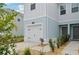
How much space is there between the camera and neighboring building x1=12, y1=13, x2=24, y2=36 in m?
2.77

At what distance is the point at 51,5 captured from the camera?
9.29ft

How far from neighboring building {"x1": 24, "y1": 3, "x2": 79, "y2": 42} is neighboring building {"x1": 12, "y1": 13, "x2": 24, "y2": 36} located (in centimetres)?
6

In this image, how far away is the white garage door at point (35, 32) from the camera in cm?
283

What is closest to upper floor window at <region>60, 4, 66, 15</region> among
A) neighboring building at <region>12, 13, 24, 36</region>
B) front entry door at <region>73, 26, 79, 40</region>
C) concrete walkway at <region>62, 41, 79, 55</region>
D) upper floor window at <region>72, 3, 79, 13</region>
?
upper floor window at <region>72, 3, 79, 13</region>

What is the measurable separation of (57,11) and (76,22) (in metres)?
0.34

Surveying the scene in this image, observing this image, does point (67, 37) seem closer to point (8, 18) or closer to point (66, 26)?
point (66, 26)

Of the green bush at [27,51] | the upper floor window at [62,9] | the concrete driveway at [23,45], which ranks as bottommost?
the green bush at [27,51]

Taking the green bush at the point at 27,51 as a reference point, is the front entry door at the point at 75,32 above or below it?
above

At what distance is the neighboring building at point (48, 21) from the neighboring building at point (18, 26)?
2.5 inches

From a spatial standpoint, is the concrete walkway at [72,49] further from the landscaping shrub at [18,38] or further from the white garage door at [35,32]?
the landscaping shrub at [18,38]

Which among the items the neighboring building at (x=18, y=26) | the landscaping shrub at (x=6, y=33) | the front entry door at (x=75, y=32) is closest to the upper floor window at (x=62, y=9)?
the front entry door at (x=75, y=32)

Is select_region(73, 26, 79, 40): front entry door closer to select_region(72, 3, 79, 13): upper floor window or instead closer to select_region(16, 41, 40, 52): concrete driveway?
select_region(72, 3, 79, 13): upper floor window

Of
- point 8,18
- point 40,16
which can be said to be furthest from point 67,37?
point 8,18

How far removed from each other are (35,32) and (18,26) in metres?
0.27
